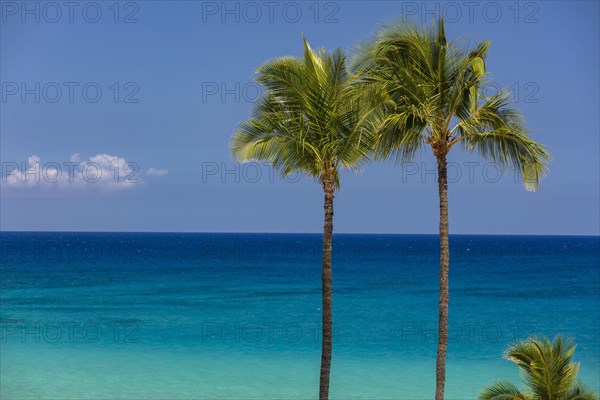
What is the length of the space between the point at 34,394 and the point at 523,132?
2400 centimetres

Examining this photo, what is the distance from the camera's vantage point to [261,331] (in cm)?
5219

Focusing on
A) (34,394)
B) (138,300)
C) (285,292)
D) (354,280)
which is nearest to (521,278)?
(354,280)

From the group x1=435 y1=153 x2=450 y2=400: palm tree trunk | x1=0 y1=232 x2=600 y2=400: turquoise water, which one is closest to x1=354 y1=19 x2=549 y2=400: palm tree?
x1=435 y1=153 x2=450 y2=400: palm tree trunk

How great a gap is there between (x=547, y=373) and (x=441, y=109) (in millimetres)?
6448

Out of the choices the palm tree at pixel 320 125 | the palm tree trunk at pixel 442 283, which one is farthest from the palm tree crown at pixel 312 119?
the palm tree trunk at pixel 442 283

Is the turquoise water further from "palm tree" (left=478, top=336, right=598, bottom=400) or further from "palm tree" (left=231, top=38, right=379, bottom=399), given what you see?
"palm tree" (left=478, top=336, right=598, bottom=400)

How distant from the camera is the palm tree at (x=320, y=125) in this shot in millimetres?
19203

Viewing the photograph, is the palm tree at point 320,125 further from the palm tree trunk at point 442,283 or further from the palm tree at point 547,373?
the palm tree at point 547,373

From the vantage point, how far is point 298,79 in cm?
1967

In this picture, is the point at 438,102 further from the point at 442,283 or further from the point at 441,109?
the point at 442,283

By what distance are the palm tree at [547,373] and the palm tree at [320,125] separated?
15.8 feet

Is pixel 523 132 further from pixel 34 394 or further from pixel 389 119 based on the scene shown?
pixel 34 394

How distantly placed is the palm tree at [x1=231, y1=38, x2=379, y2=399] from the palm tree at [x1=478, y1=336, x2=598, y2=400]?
15.8 feet

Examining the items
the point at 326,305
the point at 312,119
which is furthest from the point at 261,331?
the point at 312,119
